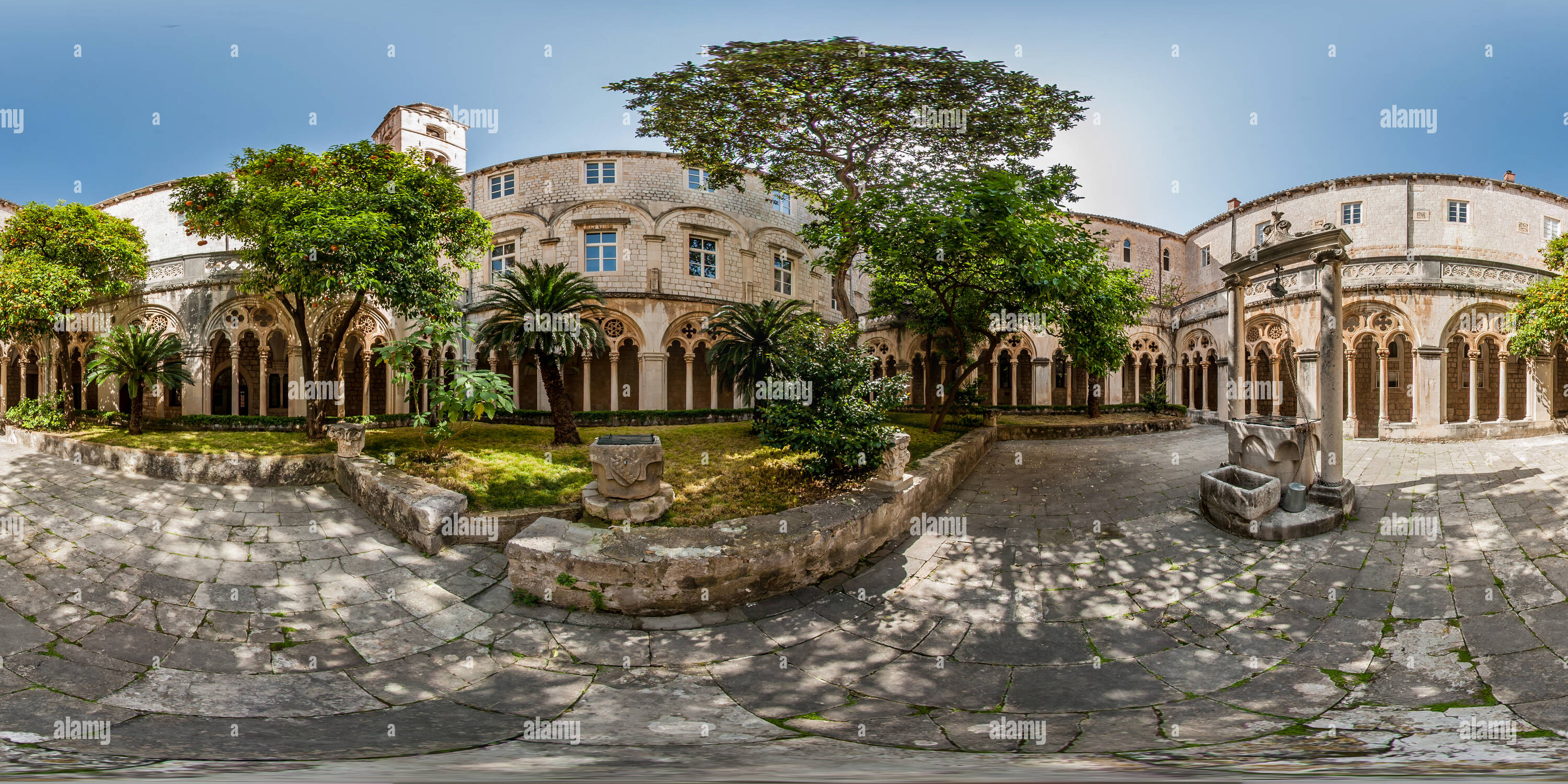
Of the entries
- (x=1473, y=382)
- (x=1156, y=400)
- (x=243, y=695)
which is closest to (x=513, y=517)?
(x=243, y=695)

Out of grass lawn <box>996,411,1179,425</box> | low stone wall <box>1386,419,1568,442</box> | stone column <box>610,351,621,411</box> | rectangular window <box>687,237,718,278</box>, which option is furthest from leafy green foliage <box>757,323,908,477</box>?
low stone wall <box>1386,419,1568,442</box>

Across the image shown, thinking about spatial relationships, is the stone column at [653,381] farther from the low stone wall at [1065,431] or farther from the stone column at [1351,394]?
the stone column at [1351,394]

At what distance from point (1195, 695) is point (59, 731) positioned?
7.41 meters

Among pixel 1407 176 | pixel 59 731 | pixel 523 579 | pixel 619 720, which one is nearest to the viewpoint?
pixel 59 731

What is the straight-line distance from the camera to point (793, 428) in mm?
7949

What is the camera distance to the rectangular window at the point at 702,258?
2011cm

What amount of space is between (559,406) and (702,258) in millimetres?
10393

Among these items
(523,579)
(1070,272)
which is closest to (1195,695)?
(523,579)

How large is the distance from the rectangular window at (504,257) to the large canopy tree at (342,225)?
7.30 m

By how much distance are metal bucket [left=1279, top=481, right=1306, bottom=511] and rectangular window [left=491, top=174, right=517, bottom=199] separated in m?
21.5

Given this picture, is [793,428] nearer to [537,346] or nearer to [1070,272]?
[537,346]

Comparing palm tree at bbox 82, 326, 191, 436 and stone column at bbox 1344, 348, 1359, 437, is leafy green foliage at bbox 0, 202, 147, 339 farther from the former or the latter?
stone column at bbox 1344, 348, 1359, 437

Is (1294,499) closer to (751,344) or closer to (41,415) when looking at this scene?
(751,344)

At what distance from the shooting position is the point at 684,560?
5.46 m
